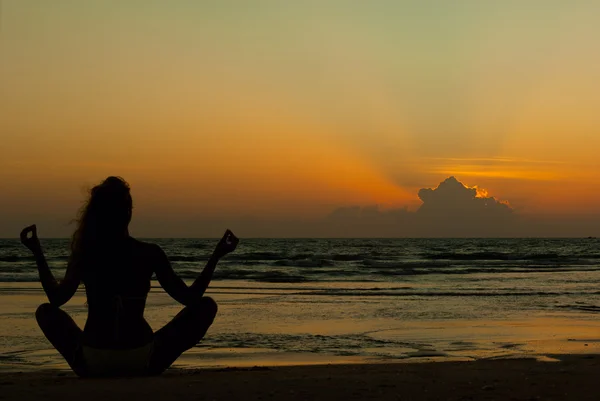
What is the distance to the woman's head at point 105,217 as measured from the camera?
17.7 ft

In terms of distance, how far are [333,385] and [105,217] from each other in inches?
83.5

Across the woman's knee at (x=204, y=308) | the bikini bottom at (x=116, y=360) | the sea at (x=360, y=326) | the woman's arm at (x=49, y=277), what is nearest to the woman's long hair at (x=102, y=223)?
the woman's arm at (x=49, y=277)

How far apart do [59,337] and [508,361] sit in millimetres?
4720

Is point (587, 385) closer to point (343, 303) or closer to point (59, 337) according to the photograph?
point (59, 337)

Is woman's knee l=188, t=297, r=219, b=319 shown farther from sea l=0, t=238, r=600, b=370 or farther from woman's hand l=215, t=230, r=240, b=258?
sea l=0, t=238, r=600, b=370

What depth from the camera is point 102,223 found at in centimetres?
543

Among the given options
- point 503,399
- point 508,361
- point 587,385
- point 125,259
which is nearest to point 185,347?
point 125,259

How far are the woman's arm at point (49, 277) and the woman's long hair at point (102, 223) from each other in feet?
0.35

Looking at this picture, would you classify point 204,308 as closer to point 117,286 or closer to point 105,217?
→ point 117,286

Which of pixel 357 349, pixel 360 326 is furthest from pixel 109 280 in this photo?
pixel 360 326

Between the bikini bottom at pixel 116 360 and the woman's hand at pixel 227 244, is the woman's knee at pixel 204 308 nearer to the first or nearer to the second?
the bikini bottom at pixel 116 360

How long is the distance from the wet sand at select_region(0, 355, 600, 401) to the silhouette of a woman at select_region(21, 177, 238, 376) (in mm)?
295

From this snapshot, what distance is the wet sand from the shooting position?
5.44 meters

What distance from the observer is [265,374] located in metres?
6.91
